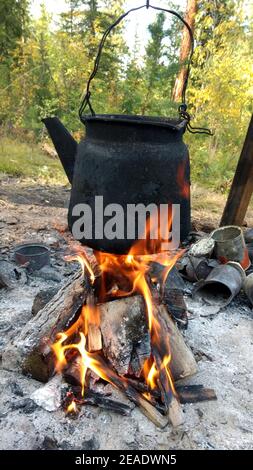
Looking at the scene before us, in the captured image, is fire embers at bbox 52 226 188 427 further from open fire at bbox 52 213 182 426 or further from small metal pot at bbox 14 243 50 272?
small metal pot at bbox 14 243 50 272

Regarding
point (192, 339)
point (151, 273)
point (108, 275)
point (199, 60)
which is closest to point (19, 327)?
point (108, 275)

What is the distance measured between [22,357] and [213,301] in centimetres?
176

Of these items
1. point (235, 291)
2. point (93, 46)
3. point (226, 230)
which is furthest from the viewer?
point (93, 46)

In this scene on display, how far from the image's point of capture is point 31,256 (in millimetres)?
3484

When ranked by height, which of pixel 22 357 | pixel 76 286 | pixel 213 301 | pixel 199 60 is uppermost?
pixel 199 60

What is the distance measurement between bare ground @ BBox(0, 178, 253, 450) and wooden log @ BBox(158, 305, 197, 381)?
0.41 feet

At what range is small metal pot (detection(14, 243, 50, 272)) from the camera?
3502 mm

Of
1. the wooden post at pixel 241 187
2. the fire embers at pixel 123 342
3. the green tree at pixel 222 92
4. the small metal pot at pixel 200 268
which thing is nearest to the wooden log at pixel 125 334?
the fire embers at pixel 123 342

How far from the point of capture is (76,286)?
7.93 feet

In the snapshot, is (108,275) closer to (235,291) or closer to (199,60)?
(235,291)

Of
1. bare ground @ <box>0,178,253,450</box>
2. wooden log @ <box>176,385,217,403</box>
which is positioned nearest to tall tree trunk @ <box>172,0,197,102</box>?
bare ground @ <box>0,178,253,450</box>

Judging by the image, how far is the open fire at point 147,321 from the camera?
200cm

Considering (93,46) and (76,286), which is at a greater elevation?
(93,46)

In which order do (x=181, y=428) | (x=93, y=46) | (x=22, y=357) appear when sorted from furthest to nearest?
(x=93, y=46), (x=22, y=357), (x=181, y=428)
